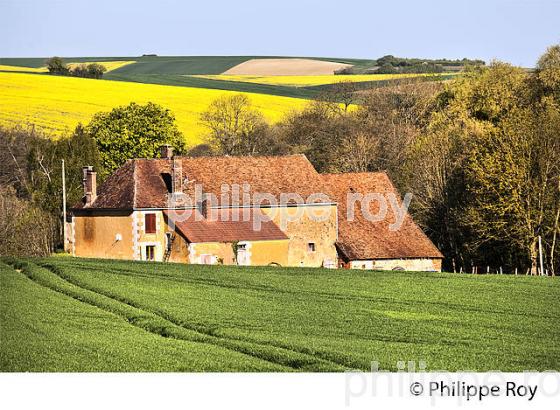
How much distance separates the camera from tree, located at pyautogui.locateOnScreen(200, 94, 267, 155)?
99.3m

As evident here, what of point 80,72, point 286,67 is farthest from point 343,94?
point 286,67

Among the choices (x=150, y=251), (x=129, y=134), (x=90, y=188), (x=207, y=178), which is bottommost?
(x=150, y=251)

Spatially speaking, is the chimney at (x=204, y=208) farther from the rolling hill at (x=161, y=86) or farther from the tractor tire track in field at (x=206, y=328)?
the rolling hill at (x=161, y=86)

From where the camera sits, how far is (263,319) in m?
35.2

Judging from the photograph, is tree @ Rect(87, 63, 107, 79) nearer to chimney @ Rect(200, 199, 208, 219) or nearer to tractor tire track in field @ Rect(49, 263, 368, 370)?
chimney @ Rect(200, 199, 208, 219)

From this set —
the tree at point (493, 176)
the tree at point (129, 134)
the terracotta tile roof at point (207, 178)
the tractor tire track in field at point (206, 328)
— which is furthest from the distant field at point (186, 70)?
the tractor tire track in field at point (206, 328)

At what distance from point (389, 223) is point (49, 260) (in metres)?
23.8

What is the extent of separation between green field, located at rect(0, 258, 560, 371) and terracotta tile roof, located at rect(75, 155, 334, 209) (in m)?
11.0

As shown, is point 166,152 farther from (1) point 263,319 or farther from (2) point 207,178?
(1) point 263,319

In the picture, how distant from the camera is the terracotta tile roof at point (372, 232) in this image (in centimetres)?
6594

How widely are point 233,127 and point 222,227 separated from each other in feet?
130

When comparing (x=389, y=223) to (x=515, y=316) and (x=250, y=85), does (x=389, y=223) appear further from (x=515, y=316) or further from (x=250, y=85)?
(x=250, y=85)

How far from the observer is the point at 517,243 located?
62750 mm

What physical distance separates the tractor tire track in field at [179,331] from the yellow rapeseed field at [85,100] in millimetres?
51740
